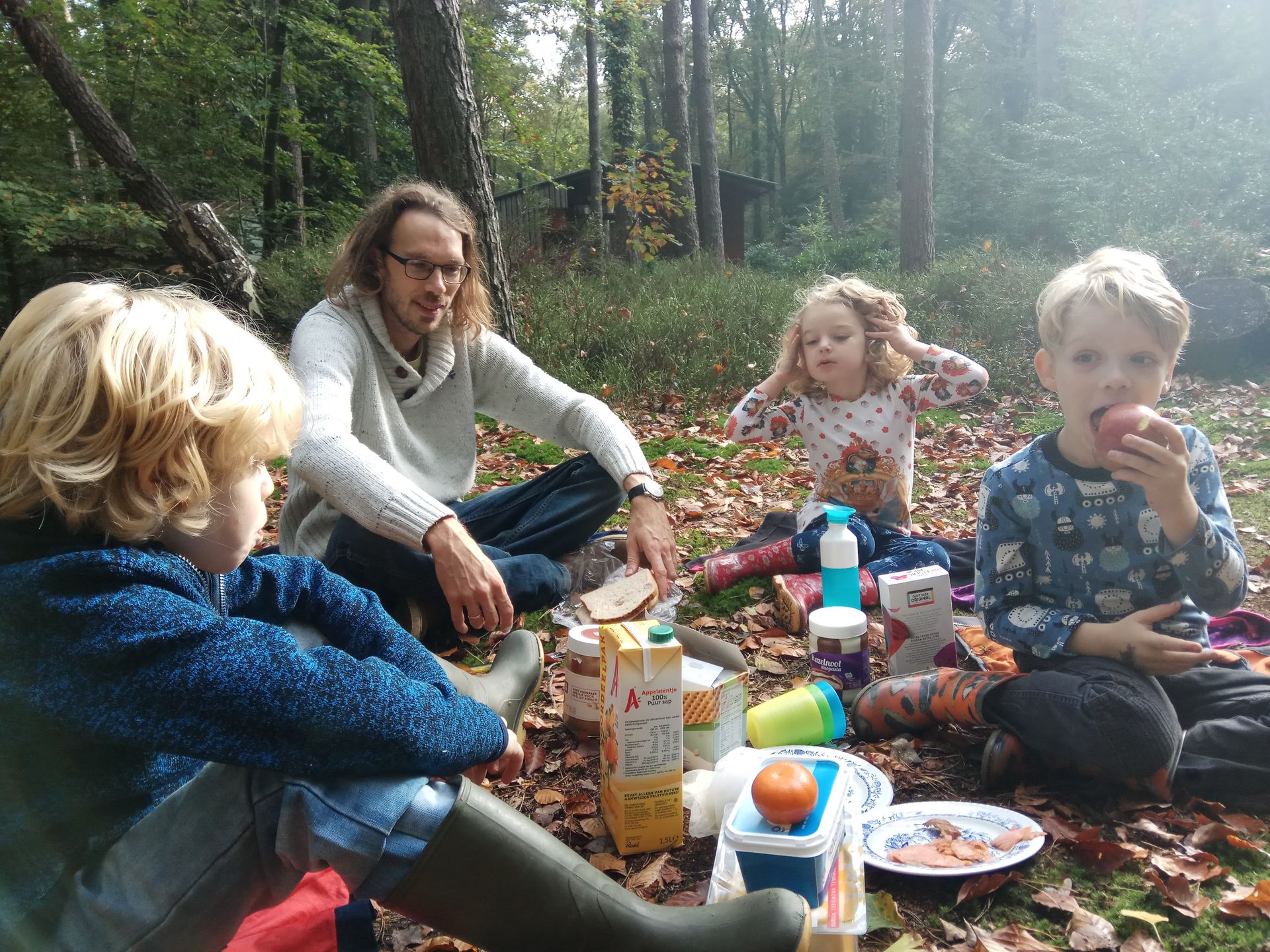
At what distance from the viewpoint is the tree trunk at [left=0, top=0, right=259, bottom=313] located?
912 centimetres

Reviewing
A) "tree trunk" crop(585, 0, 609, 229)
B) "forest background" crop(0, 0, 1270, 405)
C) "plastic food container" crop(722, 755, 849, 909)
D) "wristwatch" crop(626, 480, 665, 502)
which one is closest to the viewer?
"plastic food container" crop(722, 755, 849, 909)

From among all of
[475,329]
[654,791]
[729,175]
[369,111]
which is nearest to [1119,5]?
[729,175]

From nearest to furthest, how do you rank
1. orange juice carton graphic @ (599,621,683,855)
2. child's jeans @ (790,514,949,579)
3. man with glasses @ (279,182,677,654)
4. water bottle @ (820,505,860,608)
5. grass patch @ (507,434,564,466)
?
orange juice carton graphic @ (599,621,683,855), man with glasses @ (279,182,677,654), water bottle @ (820,505,860,608), child's jeans @ (790,514,949,579), grass patch @ (507,434,564,466)

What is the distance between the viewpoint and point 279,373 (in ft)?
4.80

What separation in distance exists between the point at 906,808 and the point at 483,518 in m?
2.06

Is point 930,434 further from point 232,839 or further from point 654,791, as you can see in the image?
point 232,839

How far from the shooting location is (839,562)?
2.79 meters

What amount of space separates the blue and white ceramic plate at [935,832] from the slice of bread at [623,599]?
100 centimetres

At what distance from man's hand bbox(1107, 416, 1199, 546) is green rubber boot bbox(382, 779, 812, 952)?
123 cm

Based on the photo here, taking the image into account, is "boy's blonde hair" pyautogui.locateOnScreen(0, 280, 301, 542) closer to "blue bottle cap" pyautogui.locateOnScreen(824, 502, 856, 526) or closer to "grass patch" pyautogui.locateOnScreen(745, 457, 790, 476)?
"blue bottle cap" pyautogui.locateOnScreen(824, 502, 856, 526)

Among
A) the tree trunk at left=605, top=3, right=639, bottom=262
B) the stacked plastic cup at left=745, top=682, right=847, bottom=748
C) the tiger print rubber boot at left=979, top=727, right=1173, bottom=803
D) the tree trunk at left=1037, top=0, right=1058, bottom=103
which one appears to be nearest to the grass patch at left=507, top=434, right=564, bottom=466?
the stacked plastic cup at left=745, top=682, right=847, bottom=748

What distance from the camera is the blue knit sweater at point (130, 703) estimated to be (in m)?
1.20

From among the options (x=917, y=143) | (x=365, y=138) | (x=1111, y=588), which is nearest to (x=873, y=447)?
(x=1111, y=588)

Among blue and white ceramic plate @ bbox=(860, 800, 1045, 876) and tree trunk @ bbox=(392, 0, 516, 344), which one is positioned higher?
tree trunk @ bbox=(392, 0, 516, 344)
